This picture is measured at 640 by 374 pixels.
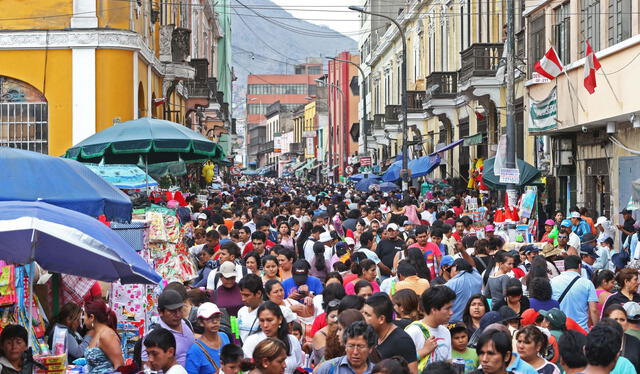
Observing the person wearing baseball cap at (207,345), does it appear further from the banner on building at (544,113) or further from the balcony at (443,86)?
the balcony at (443,86)

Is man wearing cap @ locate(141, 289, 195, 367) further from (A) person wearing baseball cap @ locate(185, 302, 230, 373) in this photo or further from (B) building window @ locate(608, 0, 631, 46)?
(B) building window @ locate(608, 0, 631, 46)

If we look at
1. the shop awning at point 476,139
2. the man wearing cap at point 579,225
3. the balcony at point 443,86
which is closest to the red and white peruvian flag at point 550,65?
the man wearing cap at point 579,225

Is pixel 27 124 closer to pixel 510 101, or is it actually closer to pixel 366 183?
pixel 510 101

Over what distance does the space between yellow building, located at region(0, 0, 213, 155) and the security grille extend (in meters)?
0.02

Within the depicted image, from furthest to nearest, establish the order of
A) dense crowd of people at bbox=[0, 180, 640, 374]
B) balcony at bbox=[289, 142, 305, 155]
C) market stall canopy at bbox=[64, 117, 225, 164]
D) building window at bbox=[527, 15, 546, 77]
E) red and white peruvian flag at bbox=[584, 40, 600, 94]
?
balcony at bbox=[289, 142, 305, 155] < building window at bbox=[527, 15, 546, 77] < red and white peruvian flag at bbox=[584, 40, 600, 94] < market stall canopy at bbox=[64, 117, 225, 164] < dense crowd of people at bbox=[0, 180, 640, 374]

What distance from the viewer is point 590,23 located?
2519cm

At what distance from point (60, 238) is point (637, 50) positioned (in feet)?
51.8

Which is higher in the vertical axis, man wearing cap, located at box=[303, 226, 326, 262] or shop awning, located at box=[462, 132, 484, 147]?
shop awning, located at box=[462, 132, 484, 147]

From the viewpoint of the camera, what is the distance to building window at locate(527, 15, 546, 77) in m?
29.2

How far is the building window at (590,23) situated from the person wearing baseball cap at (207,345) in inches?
688

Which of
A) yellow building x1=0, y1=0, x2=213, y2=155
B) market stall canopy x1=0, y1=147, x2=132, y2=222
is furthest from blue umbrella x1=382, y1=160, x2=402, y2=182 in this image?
market stall canopy x1=0, y1=147, x2=132, y2=222

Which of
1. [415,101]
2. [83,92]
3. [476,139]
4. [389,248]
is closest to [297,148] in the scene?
[415,101]

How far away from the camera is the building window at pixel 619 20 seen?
2219 cm

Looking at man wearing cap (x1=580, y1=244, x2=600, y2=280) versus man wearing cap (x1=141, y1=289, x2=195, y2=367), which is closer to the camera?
man wearing cap (x1=141, y1=289, x2=195, y2=367)
